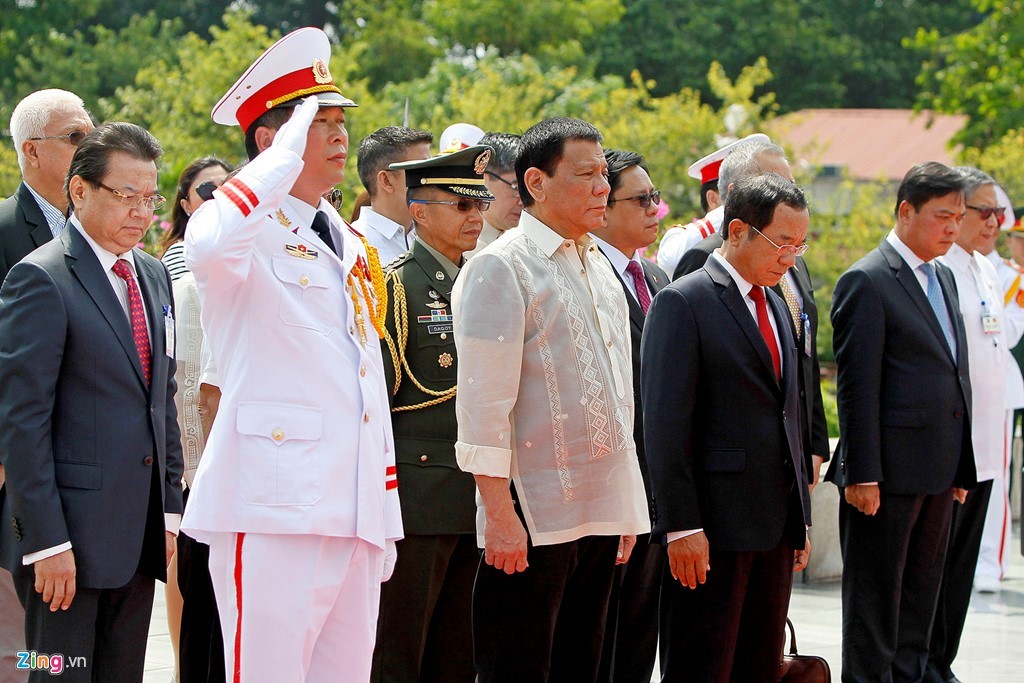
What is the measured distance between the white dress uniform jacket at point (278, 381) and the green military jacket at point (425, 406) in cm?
120

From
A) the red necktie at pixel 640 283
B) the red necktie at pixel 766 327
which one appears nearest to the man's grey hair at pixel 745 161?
the red necktie at pixel 640 283

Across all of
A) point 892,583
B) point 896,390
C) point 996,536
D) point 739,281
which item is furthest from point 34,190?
point 996,536

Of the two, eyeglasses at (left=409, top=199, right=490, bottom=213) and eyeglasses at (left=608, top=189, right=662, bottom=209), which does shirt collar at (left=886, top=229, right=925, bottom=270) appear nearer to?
eyeglasses at (left=608, top=189, right=662, bottom=209)

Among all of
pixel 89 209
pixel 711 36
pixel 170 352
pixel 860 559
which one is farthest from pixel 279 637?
pixel 711 36

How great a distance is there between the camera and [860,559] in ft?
19.1

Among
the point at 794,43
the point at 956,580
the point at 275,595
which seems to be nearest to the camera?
the point at 275,595

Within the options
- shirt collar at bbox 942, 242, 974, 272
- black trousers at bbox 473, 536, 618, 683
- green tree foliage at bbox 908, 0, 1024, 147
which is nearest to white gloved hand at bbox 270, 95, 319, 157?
black trousers at bbox 473, 536, 618, 683

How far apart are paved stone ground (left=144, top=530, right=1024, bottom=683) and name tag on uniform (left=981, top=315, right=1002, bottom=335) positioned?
160 centimetres

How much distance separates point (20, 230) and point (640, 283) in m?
2.47

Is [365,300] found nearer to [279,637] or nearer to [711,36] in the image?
[279,637]

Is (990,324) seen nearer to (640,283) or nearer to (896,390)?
(896,390)

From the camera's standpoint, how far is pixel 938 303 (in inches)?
236

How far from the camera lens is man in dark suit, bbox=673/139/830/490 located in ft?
18.0

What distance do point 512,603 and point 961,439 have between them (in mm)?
2503
